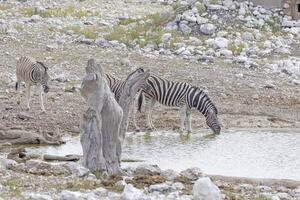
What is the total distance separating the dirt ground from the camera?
19609 millimetres

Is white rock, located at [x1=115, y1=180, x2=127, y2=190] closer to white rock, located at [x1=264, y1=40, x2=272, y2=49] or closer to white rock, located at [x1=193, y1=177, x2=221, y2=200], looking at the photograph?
white rock, located at [x1=193, y1=177, x2=221, y2=200]

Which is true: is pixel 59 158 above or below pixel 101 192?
below

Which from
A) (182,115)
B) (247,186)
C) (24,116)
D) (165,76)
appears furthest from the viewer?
(165,76)

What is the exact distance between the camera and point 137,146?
1742 centimetres

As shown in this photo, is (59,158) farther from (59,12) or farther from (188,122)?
(59,12)

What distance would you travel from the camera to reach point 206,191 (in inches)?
402

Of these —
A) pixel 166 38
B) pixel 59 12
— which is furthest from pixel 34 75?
pixel 59 12

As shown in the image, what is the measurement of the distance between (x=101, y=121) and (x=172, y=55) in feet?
48.8

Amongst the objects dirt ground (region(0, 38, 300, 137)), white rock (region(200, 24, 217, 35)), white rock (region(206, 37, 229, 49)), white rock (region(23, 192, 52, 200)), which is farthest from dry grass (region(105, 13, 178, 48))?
white rock (region(23, 192, 52, 200))

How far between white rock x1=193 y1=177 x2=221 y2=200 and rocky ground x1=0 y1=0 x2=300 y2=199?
799cm

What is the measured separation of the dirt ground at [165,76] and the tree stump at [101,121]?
6100 millimetres

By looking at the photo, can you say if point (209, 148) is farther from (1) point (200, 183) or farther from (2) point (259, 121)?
(1) point (200, 183)

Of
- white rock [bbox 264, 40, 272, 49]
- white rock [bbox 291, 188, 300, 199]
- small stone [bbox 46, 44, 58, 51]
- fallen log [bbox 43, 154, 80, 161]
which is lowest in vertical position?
fallen log [bbox 43, 154, 80, 161]

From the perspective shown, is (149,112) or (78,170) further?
(149,112)
